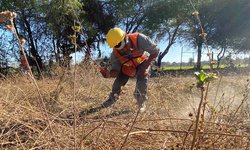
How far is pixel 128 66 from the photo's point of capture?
17.1 feet

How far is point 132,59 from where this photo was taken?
5.00 metres

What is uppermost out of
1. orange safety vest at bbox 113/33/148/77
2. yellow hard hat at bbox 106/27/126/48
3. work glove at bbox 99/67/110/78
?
yellow hard hat at bbox 106/27/126/48

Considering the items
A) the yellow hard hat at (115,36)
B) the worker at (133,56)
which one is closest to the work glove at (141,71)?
the worker at (133,56)

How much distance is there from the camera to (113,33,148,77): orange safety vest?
193 inches

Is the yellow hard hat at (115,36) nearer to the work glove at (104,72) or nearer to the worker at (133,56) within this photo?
the worker at (133,56)

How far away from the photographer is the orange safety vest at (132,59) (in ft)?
16.1

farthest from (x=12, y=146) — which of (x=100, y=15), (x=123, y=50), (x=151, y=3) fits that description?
(x=151, y=3)

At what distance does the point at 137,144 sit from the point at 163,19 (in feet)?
73.4

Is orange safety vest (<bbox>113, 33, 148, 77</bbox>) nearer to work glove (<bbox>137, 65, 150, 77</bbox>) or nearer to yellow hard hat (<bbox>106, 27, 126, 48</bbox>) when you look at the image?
work glove (<bbox>137, 65, 150, 77</bbox>)

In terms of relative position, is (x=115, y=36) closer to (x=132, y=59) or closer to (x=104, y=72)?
(x=132, y=59)

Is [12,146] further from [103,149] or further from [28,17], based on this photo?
[28,17]

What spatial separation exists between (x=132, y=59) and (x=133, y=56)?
0.06 metres

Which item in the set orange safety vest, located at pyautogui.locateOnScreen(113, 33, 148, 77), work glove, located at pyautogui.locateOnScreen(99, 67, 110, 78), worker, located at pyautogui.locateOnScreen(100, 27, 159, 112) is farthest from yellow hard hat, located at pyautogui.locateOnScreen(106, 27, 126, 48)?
work glove, located at pyautogui.locateOnScreen(99, 67, 110, 78)

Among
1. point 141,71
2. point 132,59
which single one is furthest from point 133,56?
point 141,71
